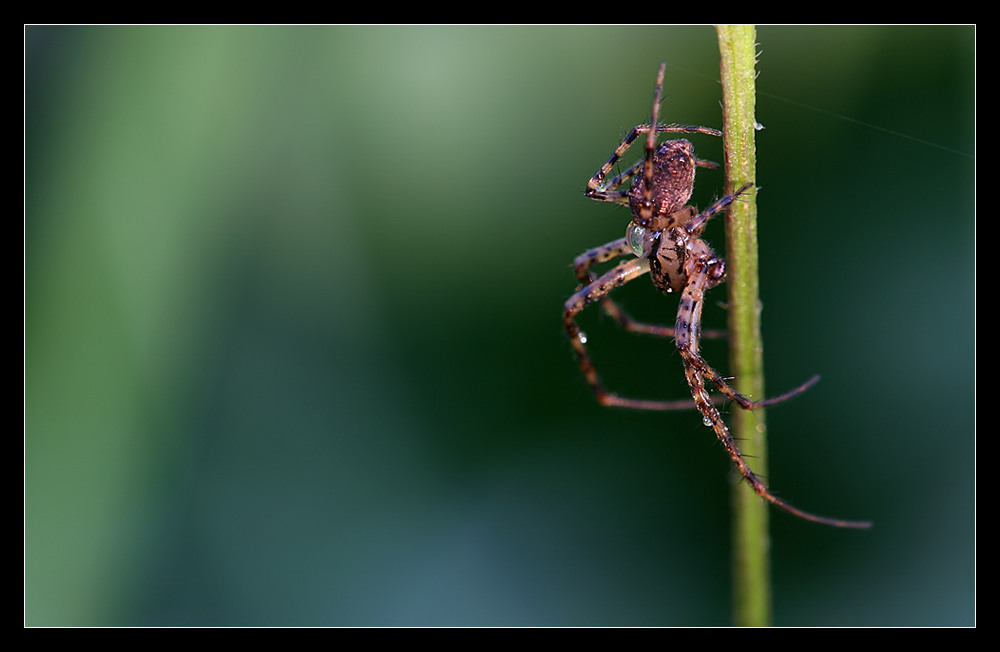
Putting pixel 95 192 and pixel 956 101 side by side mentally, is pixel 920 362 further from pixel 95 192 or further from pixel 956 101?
pixel 95 192

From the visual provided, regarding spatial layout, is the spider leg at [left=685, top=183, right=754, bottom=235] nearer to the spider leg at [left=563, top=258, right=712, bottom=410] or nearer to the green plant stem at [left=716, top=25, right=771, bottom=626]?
the green plant stem at [left=716, top=25, right=771, bottom=626]

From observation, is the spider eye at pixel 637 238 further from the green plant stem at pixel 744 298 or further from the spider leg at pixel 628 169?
the green plant stem at pixel 744 298

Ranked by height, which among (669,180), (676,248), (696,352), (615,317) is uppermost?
(669,180)

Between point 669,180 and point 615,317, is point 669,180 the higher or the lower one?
the higher one

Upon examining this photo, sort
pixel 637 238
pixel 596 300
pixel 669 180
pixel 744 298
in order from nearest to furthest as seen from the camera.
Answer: pixel 744 298 < pixel 669 180 < pixel 637 238 < pixel 596 300

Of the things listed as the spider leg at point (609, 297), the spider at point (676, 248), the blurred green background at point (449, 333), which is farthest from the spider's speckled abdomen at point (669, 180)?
the blurred green background at point (449, 333)

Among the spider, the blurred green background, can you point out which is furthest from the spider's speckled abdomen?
the blurred green background

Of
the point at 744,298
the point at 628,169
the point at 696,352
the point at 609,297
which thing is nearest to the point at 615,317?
the point at 609,297

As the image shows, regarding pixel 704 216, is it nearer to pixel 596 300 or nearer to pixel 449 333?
pixel 596 300
